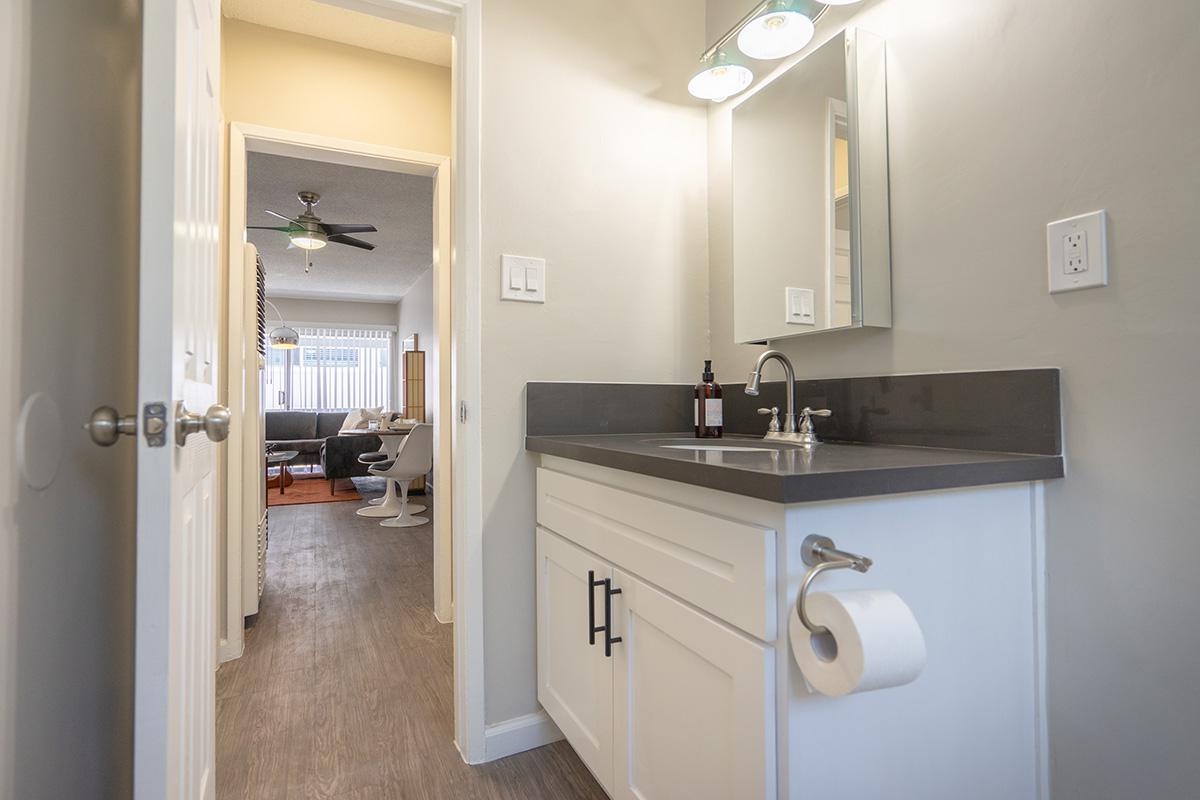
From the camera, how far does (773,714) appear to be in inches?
32.2

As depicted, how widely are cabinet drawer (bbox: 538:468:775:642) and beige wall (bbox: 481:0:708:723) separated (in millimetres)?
312

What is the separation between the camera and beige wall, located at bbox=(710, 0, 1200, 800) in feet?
2.89

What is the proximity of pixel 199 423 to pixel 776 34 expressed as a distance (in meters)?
1.53

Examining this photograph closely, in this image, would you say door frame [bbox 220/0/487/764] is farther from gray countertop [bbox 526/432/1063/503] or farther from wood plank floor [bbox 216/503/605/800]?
gray countertop [bbox 526/432/1063/503]

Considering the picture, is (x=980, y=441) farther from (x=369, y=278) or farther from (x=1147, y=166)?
(x=369, y=278)

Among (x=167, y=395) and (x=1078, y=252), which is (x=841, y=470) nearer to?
(x=1078, y=252)

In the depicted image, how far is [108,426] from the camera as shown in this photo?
756 mm

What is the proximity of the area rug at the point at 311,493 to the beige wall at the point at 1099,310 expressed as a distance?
5.60m

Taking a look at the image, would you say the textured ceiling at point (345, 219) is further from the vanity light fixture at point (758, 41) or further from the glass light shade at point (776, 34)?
the glass light shade at point (776, 34)

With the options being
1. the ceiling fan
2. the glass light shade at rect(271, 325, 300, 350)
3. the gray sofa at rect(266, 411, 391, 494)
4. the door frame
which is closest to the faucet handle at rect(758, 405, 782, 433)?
the door frame

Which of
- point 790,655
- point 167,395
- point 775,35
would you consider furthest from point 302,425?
point 790,655

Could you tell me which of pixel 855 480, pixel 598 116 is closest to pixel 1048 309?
pixel 855 480

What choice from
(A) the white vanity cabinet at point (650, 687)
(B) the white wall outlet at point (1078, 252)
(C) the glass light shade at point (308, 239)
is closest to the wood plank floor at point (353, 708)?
(A) the white vanity cabinet at point (650, 687)

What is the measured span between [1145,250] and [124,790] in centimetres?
190
